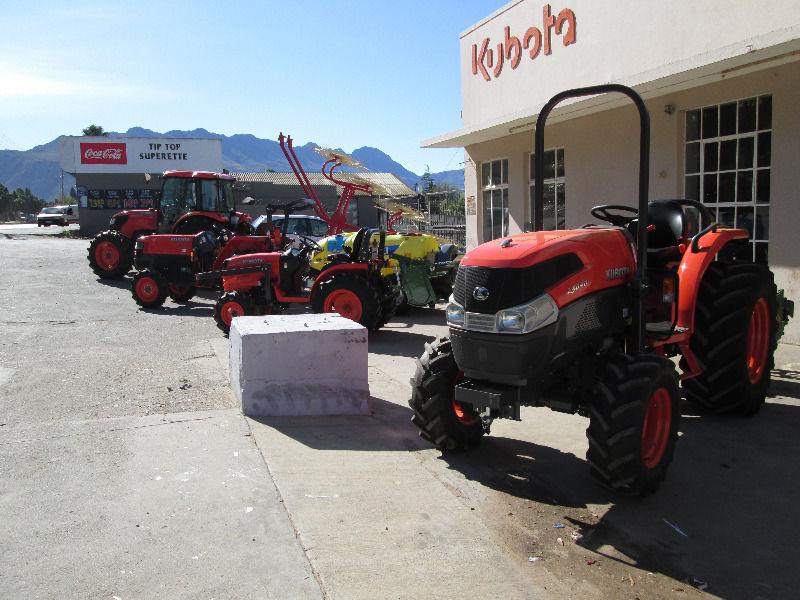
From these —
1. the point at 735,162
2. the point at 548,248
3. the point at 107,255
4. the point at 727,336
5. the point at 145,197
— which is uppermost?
the point at 145,197

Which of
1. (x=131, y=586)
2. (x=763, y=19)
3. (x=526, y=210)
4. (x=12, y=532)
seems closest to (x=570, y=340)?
(x=131, y=586)

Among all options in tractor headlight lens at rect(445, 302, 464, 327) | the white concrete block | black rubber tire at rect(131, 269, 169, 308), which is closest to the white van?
black rubber tire at rect(131, 269, 169, 308)

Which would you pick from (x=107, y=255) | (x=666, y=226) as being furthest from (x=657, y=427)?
(x=107, y=255)

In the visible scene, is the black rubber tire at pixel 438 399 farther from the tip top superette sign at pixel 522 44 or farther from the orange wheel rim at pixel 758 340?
the tip top superette sign at pixel 522 44

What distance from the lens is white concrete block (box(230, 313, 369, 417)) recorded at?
225 inches

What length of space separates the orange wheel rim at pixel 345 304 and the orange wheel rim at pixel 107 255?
31.3 ft

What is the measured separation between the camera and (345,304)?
9.25 metres

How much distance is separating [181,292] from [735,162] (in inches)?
373

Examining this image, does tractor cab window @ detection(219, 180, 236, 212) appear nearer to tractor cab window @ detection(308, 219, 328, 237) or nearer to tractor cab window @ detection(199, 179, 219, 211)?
tractor cab window @ detection(199, 179, 219, 211)

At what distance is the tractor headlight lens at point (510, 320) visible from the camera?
3.92 metres

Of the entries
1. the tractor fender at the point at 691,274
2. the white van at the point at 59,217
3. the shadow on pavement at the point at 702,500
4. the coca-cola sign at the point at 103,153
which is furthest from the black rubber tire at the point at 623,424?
the white van at the point at 59,217

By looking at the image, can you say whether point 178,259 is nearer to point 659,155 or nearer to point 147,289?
point 147,289

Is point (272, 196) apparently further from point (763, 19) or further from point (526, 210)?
point (763, 19)

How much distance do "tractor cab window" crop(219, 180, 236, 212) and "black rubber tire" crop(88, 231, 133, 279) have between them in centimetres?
280
